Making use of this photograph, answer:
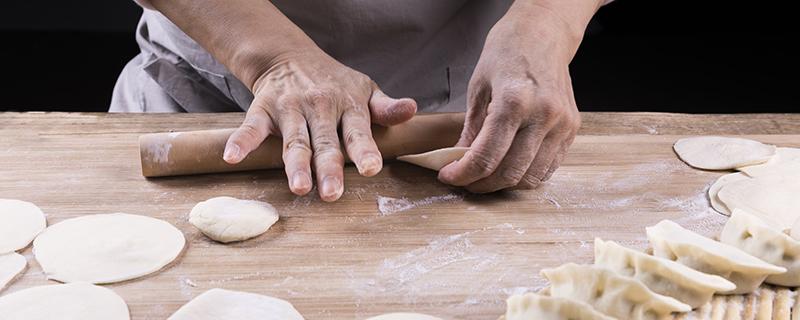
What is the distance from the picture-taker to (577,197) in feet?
6.26

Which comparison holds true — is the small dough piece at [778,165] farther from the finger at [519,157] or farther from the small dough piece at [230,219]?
the small dough piece at [230,219]

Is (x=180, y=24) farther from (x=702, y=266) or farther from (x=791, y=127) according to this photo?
(x=791, y=127)

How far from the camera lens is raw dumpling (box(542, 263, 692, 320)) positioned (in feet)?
4.44

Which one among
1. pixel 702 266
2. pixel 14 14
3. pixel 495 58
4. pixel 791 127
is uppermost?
pixel 495 58

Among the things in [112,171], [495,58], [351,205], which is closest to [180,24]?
[112,171]

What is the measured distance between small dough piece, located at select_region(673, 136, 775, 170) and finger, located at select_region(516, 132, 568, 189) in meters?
0.43

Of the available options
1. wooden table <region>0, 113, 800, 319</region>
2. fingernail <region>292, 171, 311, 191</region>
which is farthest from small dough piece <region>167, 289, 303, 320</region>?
fingernail <region>292, 171, 311, 191</region>

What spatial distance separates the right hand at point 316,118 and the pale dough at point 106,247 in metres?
0.23

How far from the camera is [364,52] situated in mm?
2365

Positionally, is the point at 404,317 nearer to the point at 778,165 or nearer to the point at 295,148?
the point at 295,148

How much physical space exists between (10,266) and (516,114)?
1078mm

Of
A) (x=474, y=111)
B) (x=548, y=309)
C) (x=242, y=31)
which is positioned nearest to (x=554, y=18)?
(x=474, y=111)

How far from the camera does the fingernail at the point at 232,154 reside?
1781mm

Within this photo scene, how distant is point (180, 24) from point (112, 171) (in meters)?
0.42
